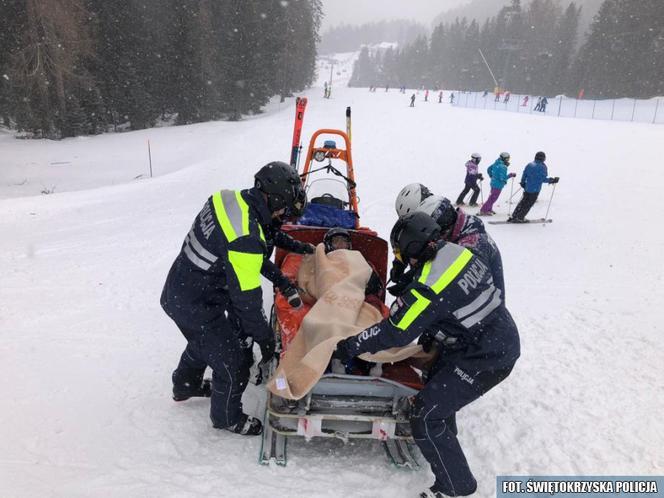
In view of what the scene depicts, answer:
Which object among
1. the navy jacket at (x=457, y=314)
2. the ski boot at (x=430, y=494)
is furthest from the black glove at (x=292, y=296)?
the ski boot at (x=430, y=494)

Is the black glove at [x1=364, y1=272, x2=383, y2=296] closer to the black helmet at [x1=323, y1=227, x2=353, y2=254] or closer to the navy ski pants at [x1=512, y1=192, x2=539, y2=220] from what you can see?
the black helmet at [x1=323, y1=227, x2=353, y2=254]

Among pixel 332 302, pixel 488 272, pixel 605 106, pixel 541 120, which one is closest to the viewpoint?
pixel 488 272

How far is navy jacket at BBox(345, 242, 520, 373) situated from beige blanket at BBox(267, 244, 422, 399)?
0.99 ft

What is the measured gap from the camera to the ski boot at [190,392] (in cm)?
338

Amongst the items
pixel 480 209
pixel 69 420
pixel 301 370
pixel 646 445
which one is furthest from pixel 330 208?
pixel 480 209

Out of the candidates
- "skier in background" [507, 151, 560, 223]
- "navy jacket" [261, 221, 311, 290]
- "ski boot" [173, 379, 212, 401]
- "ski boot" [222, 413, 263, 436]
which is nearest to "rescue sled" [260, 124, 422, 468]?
"ski boot" [222, 413, 263, 436]

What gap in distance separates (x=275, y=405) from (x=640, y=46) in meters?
A: 56.8

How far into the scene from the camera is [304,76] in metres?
48.9

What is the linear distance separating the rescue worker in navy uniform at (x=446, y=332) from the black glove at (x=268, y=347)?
2.09 feet

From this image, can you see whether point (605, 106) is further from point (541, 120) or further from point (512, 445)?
point (512, 445)

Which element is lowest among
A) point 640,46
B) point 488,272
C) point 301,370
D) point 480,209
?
point 480,209

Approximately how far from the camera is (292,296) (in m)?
3.51

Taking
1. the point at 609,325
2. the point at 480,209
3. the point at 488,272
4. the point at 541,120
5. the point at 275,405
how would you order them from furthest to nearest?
the point at 541,120
the point at 480,209
the point at 609,325
the point at 275,405
the point at 488,272

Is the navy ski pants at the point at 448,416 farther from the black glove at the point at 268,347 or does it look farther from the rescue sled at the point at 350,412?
the black glove at the point at 268,347
